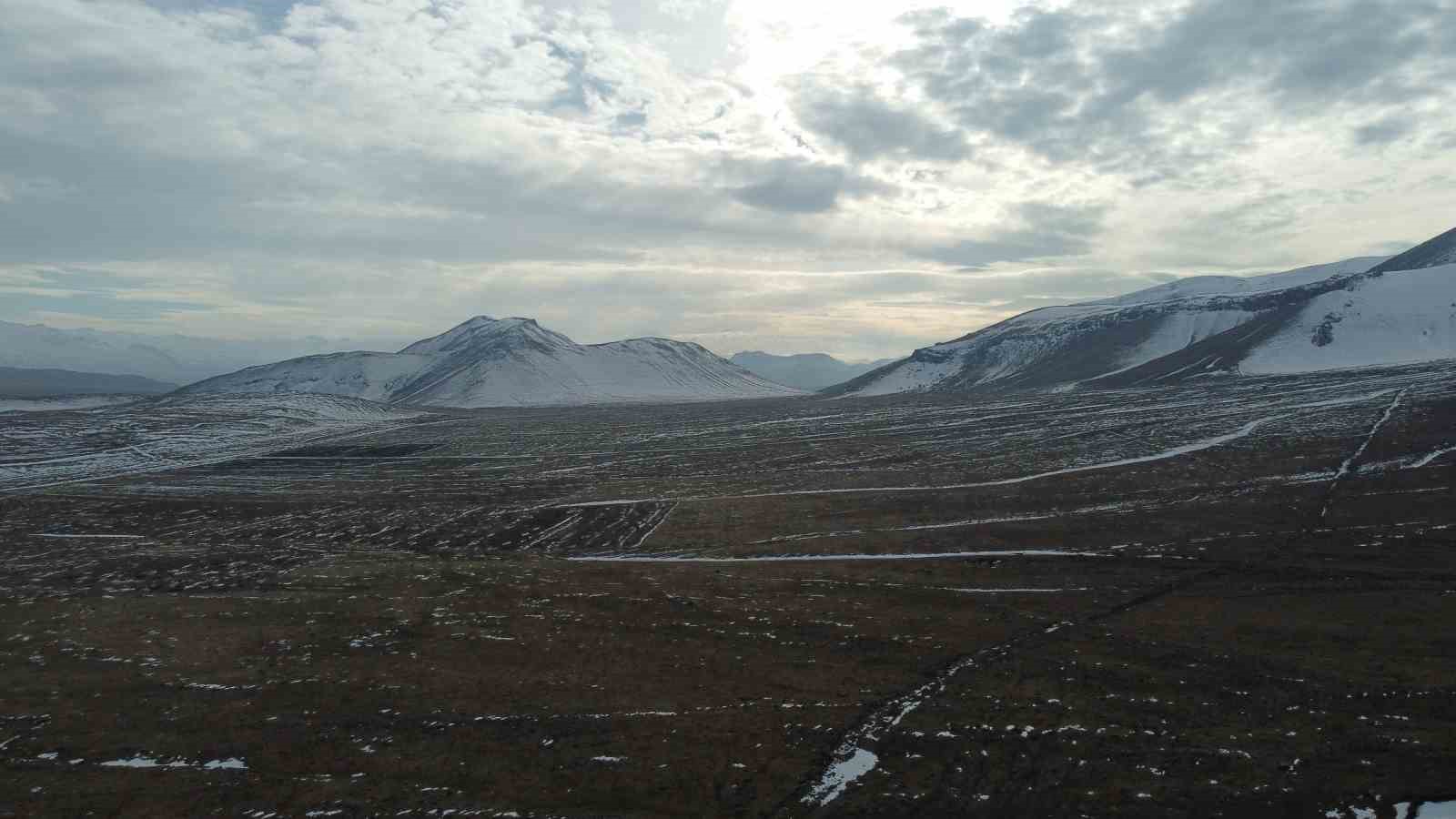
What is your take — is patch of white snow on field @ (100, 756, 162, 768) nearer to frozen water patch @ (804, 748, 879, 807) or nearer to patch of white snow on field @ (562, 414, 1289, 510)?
frozen water patch @ (804, 748, 879, 807)

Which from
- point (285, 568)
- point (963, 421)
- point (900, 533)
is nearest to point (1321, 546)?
point (900, 533)

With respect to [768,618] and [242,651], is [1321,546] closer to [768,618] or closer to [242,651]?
[768,618]

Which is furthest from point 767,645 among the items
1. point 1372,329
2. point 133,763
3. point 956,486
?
point 1372,329

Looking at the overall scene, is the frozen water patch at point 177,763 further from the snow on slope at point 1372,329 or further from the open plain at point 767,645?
the snow on slope at point 1372,329

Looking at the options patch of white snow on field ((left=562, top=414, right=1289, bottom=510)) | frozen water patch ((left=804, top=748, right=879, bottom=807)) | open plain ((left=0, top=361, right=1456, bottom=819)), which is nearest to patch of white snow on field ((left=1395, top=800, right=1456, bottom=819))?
open plain ((left=0, top=361, right=1456, bottom=819))

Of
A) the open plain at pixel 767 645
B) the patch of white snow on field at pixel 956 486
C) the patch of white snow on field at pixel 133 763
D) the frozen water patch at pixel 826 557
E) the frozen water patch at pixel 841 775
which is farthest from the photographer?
the patch of white snow on field at pixel 956 486

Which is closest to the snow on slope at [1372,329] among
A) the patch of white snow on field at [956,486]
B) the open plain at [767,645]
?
the open plain at [767,645]
